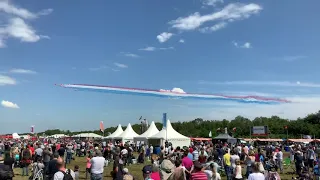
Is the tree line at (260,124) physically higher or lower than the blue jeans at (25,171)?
higher

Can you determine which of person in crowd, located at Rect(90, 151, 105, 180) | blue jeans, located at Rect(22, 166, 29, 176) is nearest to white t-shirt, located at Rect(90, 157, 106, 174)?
person in crowd, located at Rect(90, 151, 105, 180)

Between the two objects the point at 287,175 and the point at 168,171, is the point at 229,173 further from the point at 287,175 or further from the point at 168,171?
the point at 168,171

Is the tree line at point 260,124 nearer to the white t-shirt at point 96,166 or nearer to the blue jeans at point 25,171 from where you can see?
the blue jeans at point 25,171

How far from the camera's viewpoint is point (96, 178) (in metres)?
9.12

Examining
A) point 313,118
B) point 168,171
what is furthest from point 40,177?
point 313,118

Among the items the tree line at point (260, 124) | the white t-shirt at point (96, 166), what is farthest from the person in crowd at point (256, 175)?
the tree line at point (260, 124)

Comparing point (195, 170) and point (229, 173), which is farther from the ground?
point (195, 170)

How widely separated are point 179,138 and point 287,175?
15784 millimetres

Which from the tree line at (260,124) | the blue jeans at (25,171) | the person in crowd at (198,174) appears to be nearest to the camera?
the person in crowd at (198,174)

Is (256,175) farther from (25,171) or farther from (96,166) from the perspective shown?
(25,171)

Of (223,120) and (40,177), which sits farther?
(223,120)

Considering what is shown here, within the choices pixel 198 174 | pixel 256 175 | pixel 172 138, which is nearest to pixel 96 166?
pixel 198 174

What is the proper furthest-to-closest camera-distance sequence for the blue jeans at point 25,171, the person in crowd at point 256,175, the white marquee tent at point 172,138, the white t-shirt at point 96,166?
the white marquee tent at point 172,138 < the blue jeans at point 25,171 < the white t-shirt at point 96,166 < the person in crowd at point 256,175

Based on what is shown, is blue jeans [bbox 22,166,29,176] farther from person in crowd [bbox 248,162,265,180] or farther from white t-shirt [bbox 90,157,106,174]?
person in crowd [bbox 248,162,265,180]
